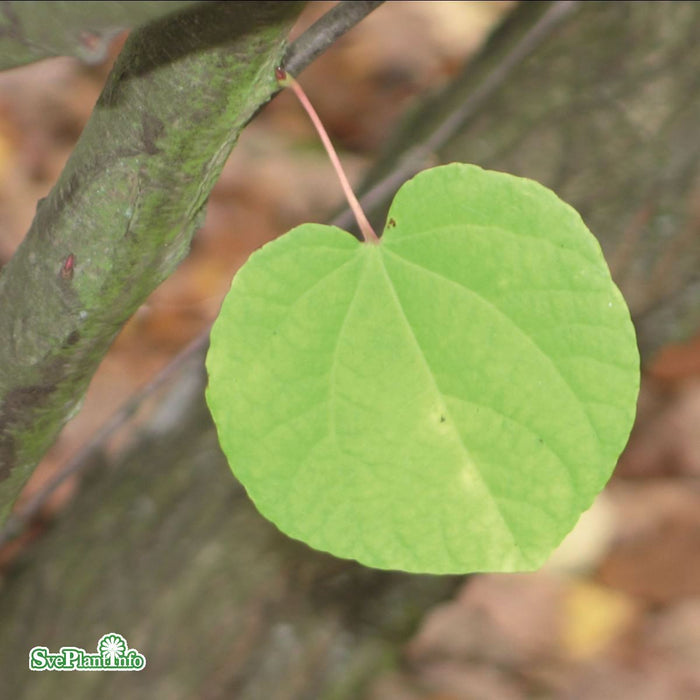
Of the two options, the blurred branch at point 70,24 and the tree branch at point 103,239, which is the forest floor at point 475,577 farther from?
the blurred branch at point 70,24

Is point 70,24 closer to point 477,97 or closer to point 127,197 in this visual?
point 127,197

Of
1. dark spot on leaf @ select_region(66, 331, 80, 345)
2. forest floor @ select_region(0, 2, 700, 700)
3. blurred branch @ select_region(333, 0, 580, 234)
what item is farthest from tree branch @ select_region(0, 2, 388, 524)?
forest floor @ select_region(0, 2, 700, 700)

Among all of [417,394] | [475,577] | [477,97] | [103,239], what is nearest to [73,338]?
[103,239]

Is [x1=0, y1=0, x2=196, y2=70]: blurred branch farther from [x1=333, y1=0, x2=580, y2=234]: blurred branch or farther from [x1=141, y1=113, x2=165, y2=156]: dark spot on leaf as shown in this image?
[x1=333, y1=0, x2=580, y2=234]: blurred branch

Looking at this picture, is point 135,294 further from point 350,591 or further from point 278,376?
point 350,591

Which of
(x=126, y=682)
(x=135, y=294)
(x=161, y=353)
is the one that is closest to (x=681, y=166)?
(x=135, y=294)

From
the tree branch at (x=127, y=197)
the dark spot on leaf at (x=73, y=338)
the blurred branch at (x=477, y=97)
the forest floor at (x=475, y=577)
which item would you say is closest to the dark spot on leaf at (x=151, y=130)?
the tree branch at (x=127, y=197)

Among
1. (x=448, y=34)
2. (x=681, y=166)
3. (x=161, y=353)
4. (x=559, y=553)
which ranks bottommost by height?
(x=559, y=553)
